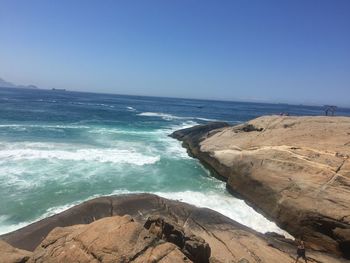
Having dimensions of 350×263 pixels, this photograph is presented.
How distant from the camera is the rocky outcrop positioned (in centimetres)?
1399

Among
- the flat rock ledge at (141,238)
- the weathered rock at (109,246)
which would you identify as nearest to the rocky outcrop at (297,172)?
the flat rock ledge at (141,238)

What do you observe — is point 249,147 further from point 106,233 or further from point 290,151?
point 106,233

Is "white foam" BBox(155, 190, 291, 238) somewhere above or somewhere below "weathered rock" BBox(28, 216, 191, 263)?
below

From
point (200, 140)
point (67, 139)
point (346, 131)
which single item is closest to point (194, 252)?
point (346, 131)

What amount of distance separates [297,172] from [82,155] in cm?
1703

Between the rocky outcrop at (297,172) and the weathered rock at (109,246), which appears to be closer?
the weathered rock at (109,246)

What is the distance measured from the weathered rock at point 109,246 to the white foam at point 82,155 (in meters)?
16.2

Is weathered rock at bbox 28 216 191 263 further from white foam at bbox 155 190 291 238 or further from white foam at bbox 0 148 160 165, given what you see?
white foam at bbox 0 148 160 165

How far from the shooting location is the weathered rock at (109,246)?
292 inches

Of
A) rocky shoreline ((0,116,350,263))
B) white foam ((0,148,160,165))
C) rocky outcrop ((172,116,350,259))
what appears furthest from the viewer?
white foam ((0,148,160,165))

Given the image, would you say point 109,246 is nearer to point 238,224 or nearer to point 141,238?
point 141,238

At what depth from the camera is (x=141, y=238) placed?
7.96 metres

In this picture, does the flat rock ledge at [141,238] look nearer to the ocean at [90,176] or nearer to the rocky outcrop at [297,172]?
the rocky outcrop at [297,172]

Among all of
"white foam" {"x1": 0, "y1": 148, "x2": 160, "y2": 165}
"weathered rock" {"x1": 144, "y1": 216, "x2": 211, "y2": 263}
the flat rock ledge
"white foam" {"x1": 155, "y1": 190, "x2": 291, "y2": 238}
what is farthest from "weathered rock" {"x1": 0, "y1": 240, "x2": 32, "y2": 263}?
"white foam" {"x1": 0, "y1": 148, "x2": 160, "y2": 165}
